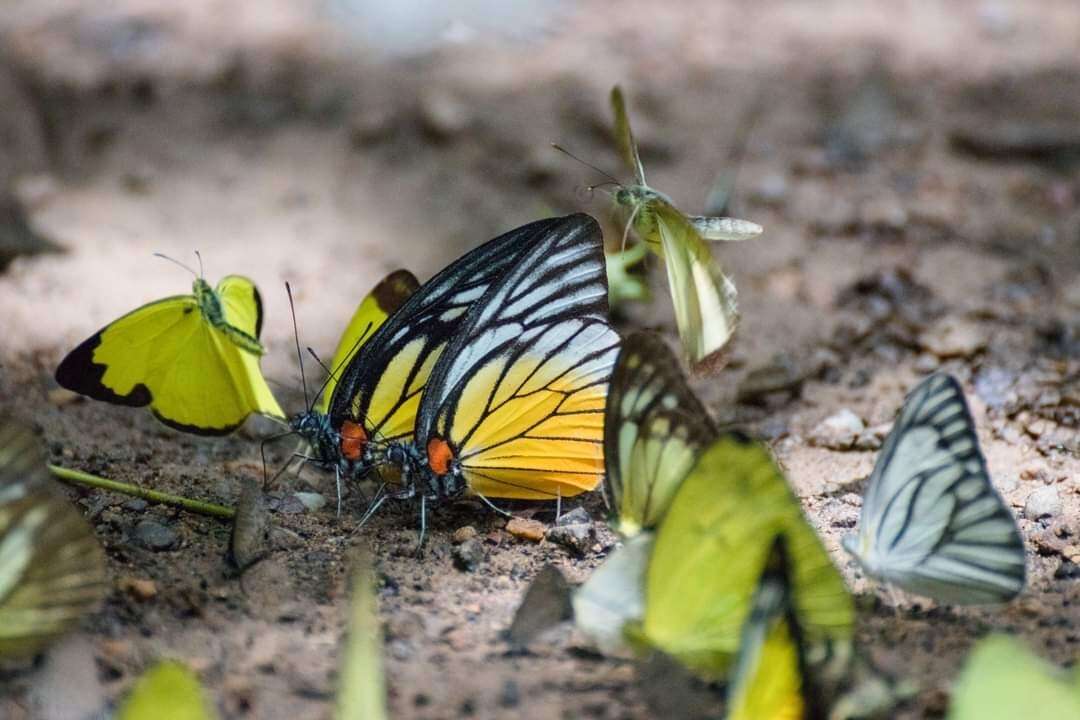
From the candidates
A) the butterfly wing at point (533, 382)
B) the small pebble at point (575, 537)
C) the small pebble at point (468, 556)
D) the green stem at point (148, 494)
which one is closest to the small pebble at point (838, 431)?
the butterfly wing at point (533, 382)

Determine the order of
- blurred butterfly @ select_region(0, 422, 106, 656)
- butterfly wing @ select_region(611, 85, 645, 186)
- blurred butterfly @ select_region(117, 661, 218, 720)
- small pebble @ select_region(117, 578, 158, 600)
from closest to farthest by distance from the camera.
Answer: blurred butterfly @ select_region(117, 661, 218, 720)
blurred butterfly @ select_region(0, 422, 106, 656)
small pebble @ select_region(117, 578, 158, 600)
butterfly wing @ select_region(611, 85, 645, 186)

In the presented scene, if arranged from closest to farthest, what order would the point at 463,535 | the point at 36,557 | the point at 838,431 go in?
the point at 36,557 → the point at 463,535 → the point at 838,431

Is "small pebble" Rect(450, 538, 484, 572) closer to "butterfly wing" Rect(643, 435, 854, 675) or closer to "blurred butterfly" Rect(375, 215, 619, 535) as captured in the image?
"blurred butterfly" Rect(375, 215, 619, 535)

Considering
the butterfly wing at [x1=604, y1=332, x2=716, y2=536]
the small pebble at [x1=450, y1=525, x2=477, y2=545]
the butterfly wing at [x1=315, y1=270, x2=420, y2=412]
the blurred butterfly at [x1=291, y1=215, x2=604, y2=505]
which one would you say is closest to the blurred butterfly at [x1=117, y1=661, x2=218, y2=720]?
the butterfly wing at [x1=604, y1=332, x2=716, y2=536]

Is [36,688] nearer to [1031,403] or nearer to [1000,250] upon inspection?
[1031,403]

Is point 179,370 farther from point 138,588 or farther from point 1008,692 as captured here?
point 1008,692

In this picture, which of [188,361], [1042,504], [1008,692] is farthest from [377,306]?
[1008,692]
